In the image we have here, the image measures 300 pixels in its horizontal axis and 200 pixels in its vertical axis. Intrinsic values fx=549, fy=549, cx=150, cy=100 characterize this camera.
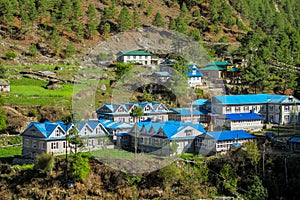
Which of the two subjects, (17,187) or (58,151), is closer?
(17,187)

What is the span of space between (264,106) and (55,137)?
16.7 metres

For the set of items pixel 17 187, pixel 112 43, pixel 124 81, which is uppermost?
pixel 112 43

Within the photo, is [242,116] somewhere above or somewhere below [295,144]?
above

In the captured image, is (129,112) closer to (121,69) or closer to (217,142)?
(217,142)

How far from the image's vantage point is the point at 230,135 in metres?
34.3

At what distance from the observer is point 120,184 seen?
31188 mm

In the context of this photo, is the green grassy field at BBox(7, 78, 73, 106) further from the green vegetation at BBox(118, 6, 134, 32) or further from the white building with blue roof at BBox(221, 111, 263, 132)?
the green vegetation at BBox(118, 6, 134, 32)

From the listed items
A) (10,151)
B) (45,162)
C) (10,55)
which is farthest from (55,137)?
(10,55)

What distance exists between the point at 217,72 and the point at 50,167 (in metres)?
22.6

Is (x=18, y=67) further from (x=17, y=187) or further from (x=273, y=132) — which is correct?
(x=273, y=132)

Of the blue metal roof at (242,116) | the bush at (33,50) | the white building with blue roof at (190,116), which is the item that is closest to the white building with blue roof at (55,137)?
the white building with blue roof at (190,116)

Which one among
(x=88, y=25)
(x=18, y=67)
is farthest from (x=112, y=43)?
(x=18, y=67)

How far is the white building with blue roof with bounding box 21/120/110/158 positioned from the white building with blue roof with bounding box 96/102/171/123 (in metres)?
3.57

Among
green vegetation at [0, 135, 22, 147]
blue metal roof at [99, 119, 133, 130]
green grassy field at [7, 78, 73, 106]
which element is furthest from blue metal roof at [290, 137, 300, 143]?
green vegetation at [0, 135, 22, 147]
